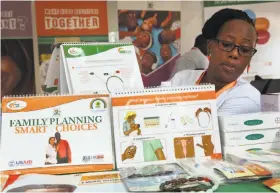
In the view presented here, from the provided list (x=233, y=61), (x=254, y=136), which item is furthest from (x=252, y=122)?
(x=233, y=61)

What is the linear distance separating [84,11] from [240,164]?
7.34 feet

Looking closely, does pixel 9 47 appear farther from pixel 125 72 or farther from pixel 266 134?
pixel 266 134

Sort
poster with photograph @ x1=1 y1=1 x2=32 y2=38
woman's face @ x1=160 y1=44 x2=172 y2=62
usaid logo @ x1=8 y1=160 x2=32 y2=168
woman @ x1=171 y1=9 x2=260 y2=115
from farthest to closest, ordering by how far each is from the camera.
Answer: woman's face @ x1=160 y1=44 x2=172 y2=62 → poster with photograph @ x1=1 y1=1 x2=32 y2=38 → woman @ x1=171 y1=9 x2=260 y2=115 → usaid logo @ x1=8 y1=160 x2=32 y2=168

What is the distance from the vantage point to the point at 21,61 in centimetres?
260

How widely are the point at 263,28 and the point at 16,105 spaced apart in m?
2.71

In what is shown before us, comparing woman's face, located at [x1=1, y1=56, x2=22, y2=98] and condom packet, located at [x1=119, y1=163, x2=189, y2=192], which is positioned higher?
woman's face, located at [x1=1, y1=56, x2=22, y2=98]

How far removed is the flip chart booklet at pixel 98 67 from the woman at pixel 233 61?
1.03 feet

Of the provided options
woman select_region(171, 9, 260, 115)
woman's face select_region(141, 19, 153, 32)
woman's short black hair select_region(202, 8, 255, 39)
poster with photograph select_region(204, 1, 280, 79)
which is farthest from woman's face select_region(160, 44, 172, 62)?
woman select_region(171, 9, 260, 115)

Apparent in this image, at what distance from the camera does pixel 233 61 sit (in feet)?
3.92

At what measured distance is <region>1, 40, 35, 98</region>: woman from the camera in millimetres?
2562

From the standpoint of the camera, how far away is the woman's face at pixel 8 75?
2564mm

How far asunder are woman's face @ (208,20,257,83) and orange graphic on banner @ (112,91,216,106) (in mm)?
359

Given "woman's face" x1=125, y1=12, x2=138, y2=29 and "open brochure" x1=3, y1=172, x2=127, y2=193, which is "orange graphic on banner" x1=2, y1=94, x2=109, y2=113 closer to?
"open brochure" x1=3, y1=172, x2=127, y2=193

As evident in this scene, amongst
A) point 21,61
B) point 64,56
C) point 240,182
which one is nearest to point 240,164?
point 240,182
